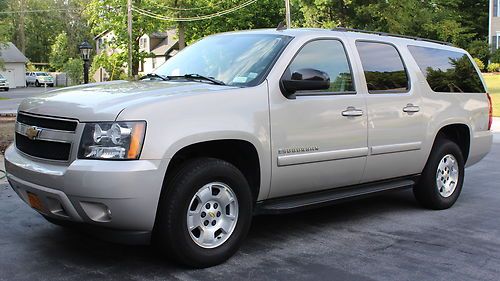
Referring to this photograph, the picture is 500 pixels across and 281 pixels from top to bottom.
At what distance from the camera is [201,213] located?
4281mm

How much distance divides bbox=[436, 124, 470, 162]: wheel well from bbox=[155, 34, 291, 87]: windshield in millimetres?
2684

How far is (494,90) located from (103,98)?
28960 mm

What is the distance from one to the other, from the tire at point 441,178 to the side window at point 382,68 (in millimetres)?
936

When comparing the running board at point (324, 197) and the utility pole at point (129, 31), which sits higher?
the utility pole at point (129, 31)

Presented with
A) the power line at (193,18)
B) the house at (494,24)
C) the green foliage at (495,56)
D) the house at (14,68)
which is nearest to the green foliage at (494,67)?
the green foliage at (495,56)

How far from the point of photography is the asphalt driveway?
167 inches

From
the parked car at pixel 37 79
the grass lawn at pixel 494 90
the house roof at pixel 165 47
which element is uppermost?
the house roof at pixel 165 47

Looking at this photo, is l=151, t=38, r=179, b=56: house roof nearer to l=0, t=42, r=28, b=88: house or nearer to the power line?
the power line

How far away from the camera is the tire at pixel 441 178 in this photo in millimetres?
6254

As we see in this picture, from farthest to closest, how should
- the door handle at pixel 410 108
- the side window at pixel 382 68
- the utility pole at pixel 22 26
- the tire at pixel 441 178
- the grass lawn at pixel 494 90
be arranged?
the utility pole at pixel 22 26 → the grass lawn at pixel 494 90 → the tire at pixel 441 178 → the door handle at pixel 410 108 → the side window at pixel 382 68

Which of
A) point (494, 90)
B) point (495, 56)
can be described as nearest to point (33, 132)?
point (494, 90)

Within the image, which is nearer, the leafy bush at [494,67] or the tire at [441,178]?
the tire at [441,178]

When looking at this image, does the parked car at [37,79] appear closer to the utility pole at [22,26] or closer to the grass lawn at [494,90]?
the utility pole at [22,26]

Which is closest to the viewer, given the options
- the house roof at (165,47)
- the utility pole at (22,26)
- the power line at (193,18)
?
the power line at (193,18)
